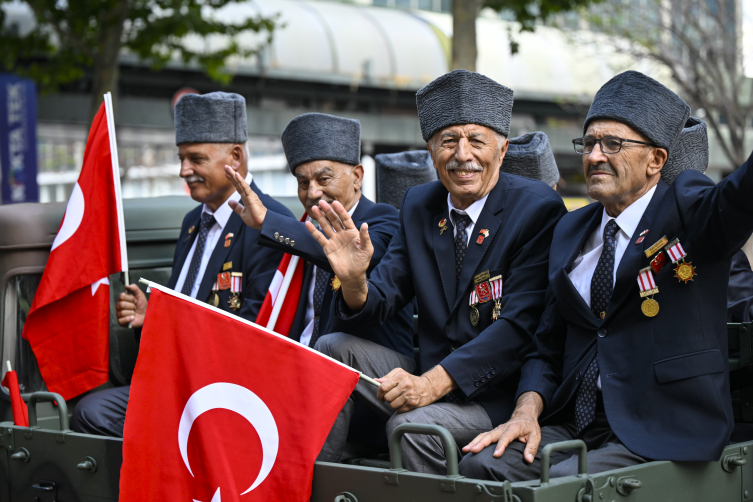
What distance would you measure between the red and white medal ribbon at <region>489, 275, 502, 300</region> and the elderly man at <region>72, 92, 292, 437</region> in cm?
138

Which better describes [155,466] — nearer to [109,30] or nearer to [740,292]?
[740,292]

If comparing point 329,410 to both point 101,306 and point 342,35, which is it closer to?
point 101,306

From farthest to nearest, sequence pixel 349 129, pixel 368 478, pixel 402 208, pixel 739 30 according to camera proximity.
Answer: pixel 739 30, pixel 349 129, pixel 402 208, pixel 368 478

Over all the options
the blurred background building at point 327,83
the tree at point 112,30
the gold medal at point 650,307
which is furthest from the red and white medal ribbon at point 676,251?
the blurred background building at point 327,83

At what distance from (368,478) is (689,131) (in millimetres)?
1944

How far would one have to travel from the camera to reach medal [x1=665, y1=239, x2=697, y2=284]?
10.4 feet

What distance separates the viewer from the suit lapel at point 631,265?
3.27m

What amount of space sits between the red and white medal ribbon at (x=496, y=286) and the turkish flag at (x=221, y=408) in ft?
2.38

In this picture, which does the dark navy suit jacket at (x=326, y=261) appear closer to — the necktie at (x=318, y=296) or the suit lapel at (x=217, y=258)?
the necktie at (x=318, y=296)

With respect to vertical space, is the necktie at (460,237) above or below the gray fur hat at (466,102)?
below

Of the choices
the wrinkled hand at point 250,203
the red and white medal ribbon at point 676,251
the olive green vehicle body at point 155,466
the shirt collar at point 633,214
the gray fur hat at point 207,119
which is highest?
the gray fur hat at point 207,119

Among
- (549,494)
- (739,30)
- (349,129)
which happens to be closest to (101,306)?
(349,129)

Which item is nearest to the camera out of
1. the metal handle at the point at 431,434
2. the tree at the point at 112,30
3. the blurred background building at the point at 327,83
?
the metal handle at the point at 431,434

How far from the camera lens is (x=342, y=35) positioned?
20.8 m
